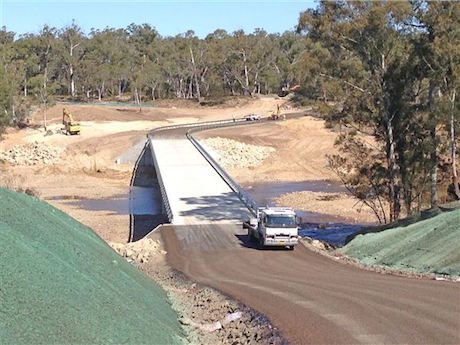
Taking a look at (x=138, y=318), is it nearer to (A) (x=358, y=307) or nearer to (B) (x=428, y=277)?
(A) (x=358, y=307)

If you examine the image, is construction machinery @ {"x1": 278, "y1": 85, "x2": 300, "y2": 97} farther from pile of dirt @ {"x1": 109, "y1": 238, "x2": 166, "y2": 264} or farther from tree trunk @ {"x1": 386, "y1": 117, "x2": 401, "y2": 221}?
pile of dirt @ {"x1": 109, "y1": 238, "x2": 166, "y2": 264}

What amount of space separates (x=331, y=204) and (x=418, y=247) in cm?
3217

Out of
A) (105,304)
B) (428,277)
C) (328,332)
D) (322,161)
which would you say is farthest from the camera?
(322,161)

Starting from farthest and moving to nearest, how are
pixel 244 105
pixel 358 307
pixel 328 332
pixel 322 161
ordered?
1. pixel 244 105
2. pixel 322 161
3. pixel 358 307
4. pixel 328 332

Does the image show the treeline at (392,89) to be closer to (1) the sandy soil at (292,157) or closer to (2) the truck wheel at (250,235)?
(1) the sandy soil at (292,157)

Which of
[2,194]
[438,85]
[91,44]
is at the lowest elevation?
[2,194]

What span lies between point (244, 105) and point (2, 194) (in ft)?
349

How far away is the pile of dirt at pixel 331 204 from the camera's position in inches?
2108

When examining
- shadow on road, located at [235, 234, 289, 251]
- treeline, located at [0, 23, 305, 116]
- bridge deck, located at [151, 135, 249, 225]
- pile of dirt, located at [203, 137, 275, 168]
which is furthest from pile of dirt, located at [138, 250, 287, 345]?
treeline, located at [0, 23, 305, 116]

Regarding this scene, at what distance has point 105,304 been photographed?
1235 centimetres

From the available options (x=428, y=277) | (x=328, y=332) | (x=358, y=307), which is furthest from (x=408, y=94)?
(x=328, y=332)

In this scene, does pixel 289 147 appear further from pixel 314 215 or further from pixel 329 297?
pixel 329 297

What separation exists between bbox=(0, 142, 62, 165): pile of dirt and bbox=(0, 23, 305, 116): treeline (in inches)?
1598

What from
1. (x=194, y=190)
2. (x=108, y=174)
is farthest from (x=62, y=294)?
(x=108, y=174)
